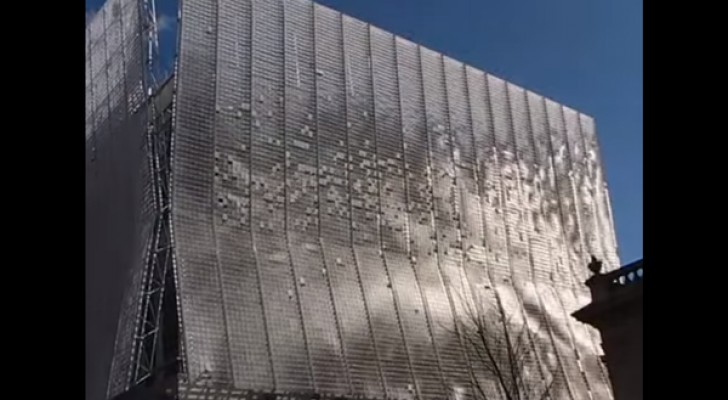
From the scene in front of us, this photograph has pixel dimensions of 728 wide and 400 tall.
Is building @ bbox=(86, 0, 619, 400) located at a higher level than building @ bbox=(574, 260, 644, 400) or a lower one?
higher

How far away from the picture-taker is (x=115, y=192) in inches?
851

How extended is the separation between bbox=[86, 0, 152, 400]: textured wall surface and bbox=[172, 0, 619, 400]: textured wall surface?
158cm

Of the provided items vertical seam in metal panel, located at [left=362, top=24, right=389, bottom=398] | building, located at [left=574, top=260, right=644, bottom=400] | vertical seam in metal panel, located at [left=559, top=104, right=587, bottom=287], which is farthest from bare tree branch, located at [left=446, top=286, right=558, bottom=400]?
building, located at [left=574, top=260, right=644, bottom=400]

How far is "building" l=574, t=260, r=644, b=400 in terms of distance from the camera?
481 inches

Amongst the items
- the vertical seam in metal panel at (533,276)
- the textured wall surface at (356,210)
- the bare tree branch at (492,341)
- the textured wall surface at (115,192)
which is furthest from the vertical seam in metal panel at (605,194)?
the textured wall surface at (115,192)

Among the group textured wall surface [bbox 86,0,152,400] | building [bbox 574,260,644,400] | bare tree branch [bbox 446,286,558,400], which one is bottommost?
building [bbox 574,260,644,400]

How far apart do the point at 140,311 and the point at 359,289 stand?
17.3 ft

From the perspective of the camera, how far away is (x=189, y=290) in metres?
18.0

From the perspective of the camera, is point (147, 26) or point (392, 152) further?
point (392, 152)

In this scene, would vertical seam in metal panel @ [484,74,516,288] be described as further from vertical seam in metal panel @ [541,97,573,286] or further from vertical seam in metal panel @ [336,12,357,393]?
vertical seam in metal panel @ [336,12,357,393]

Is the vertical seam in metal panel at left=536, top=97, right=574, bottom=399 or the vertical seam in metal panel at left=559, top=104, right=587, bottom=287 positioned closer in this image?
the vertical seam in metal panel at left=536, top=97, right=574, bottom=399

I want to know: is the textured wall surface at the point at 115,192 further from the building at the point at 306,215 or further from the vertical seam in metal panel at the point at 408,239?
the vertical seam in metal panel at the point at 408,239
